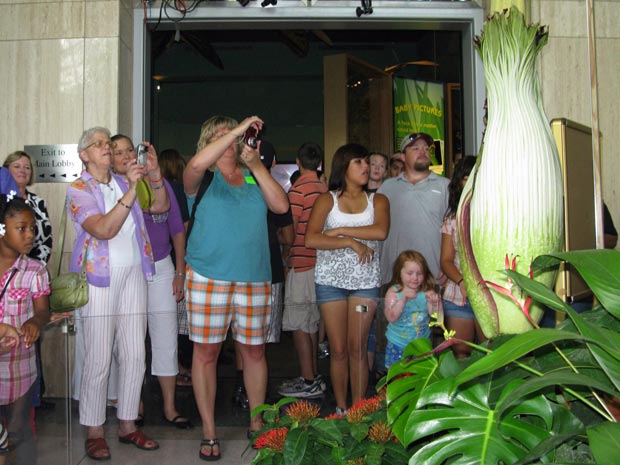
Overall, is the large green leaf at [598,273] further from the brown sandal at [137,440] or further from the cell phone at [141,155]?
the cell phone at [141,155]

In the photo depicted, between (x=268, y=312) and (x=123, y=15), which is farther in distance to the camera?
(x=123, y=15)

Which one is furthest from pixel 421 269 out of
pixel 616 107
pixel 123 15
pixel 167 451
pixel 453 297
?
pixel 123 15

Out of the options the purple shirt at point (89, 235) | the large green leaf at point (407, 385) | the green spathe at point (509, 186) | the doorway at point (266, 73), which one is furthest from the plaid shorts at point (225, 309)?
the doorway at point (266, 73)

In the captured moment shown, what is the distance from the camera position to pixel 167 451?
3398 millimetres

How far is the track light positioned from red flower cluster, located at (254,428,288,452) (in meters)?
4.18

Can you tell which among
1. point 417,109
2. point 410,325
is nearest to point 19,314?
point 410,325

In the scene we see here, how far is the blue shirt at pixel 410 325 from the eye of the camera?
3.29 meters

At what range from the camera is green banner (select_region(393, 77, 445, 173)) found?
8.80m

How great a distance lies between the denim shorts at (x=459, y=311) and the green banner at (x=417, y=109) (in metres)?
5.44

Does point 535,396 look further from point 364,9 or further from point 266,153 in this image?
point 364,9

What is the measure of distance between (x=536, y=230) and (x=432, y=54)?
918 cm

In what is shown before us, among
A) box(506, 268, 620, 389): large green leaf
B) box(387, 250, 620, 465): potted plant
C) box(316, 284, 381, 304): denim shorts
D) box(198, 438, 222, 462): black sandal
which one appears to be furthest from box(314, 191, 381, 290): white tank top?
box(506, 268, 620, 389): large green leaf

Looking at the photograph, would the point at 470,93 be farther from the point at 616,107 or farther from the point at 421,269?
the point at 421,269

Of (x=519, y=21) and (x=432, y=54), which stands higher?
(x=432, y=54)
